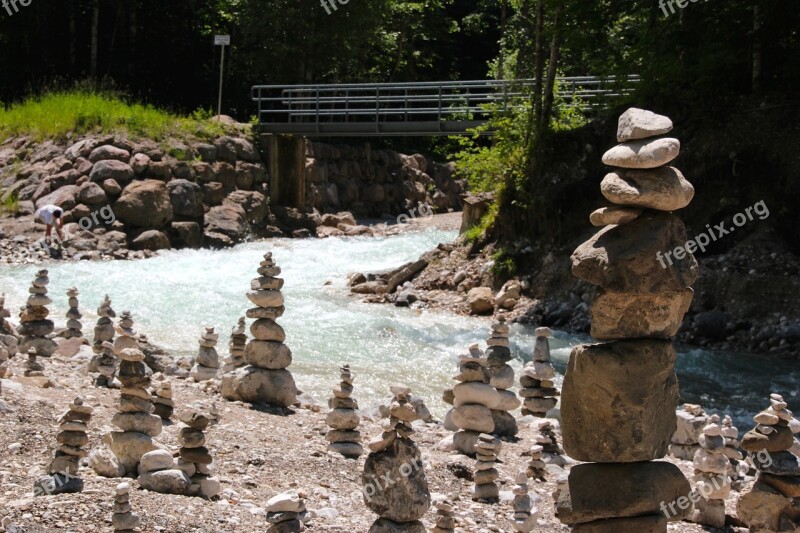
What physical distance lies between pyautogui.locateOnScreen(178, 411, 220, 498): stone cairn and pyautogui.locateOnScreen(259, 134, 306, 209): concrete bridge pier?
2315 centimetres

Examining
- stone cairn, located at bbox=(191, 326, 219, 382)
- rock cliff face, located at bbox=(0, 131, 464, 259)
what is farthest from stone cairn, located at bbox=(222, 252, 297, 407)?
rock cliff face, located at bbox=(0, 131, 464, 259)

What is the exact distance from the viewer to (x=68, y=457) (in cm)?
718

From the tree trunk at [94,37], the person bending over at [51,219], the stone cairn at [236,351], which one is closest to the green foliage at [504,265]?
the stone cairn at [236,351]

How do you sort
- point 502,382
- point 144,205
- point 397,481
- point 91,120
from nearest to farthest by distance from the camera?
point 397,481, point 502,382, point 144,205, point 91,120

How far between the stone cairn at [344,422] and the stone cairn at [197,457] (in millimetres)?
2013

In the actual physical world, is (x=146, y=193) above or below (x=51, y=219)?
above

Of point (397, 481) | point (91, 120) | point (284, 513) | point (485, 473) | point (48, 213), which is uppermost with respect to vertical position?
point (91, 120)

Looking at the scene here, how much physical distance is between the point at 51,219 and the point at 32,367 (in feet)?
42.6

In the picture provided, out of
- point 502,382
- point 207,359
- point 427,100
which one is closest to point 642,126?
point 502,382

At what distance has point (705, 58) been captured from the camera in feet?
64.0

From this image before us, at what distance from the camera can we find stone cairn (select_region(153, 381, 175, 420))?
888 cm

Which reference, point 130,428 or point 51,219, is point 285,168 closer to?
point 51,219

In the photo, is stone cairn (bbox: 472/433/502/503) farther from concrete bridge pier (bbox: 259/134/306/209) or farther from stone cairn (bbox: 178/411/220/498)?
concrete bridge pier (bbox: 259/134/306/209)

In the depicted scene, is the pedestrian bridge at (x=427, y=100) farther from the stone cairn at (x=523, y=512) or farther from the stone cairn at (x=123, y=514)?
the stone cairn at (x=123, y=514)
